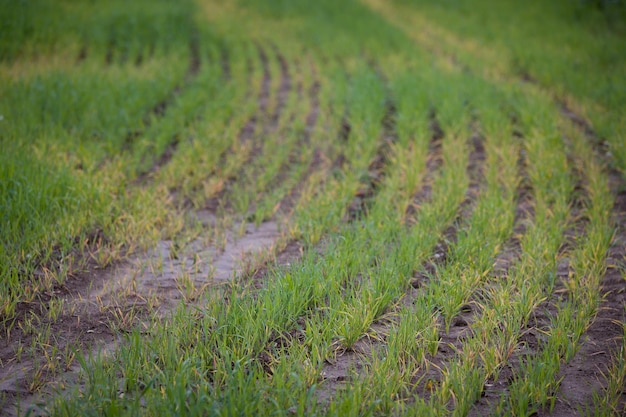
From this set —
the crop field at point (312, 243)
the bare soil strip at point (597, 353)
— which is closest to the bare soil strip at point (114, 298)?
the crop field at point (312, 243)

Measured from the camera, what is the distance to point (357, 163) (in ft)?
21.2

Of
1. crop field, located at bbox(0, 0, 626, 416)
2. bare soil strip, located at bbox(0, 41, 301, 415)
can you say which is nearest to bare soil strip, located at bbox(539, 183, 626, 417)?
crop field, located at bbox(0, 0, 626, 416)

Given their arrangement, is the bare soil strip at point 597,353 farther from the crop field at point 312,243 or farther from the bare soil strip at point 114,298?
the bare soil strip at point 114,298

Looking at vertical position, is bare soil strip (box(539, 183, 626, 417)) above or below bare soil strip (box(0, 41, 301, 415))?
above

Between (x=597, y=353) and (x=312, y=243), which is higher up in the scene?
Answer: (x=597, y=353)

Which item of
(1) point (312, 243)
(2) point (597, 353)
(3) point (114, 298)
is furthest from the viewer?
(1) point (312, 243)

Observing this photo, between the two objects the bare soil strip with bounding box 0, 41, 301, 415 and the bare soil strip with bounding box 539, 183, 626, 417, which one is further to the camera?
the bare soil strip with bounding box 0, 41, 301, 415

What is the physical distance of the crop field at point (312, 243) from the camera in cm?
304

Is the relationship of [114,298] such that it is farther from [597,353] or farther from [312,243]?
[597,353]

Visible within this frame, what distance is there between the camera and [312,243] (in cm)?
474

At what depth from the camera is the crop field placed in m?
3.04

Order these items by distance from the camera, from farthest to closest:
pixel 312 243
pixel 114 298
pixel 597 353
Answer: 1. pixel 312 243
2. pixel 114 298
3. pixel 597 353

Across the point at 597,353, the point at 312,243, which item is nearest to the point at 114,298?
the point at 312,243

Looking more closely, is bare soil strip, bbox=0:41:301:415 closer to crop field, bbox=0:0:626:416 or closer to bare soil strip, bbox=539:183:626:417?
crop field, bbox=0:0:626:416
